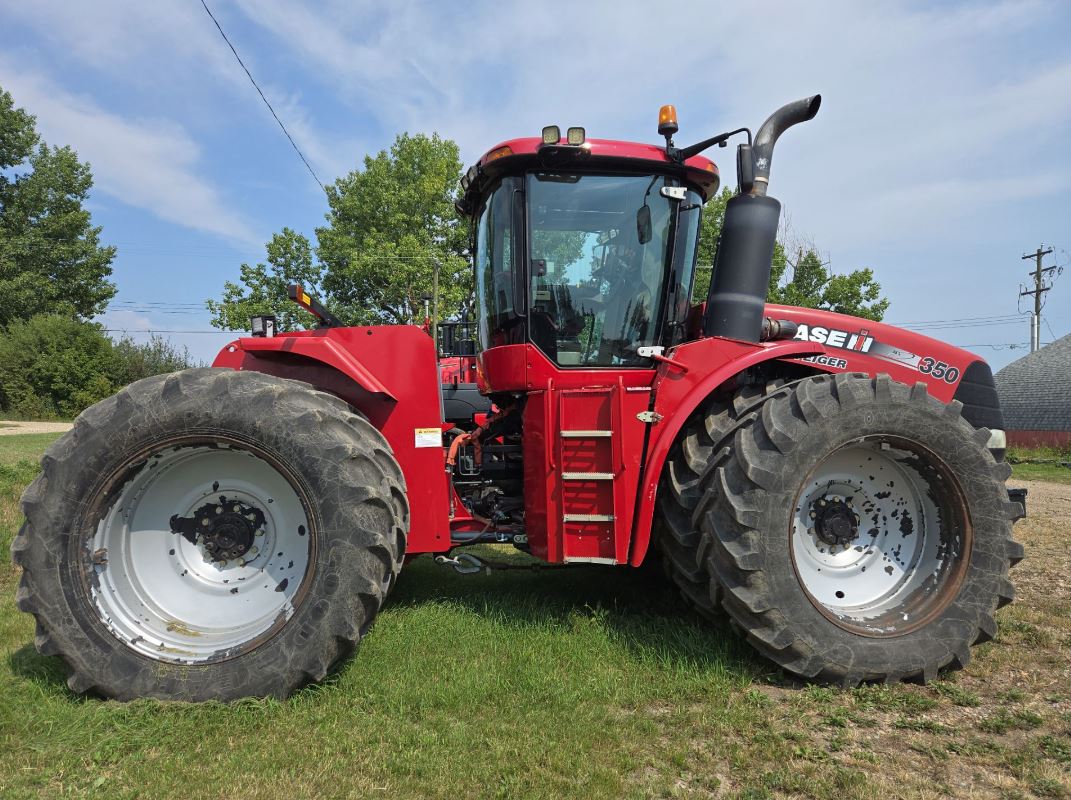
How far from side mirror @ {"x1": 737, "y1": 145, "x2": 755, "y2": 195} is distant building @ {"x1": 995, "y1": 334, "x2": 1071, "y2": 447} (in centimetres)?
2257

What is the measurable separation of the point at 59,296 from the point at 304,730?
119 ft

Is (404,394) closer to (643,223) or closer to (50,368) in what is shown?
(643,223)

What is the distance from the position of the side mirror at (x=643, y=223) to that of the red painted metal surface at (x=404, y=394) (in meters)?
1.29

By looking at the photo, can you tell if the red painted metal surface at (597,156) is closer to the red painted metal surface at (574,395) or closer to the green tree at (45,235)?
the red painted metal surface at (574,395)

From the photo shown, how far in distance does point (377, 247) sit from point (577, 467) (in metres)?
22.9

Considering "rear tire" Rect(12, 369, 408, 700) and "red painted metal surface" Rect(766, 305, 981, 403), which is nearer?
"rear tire" Rect(12, 369, 408, 700)

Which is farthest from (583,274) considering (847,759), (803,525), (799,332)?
(847,759)

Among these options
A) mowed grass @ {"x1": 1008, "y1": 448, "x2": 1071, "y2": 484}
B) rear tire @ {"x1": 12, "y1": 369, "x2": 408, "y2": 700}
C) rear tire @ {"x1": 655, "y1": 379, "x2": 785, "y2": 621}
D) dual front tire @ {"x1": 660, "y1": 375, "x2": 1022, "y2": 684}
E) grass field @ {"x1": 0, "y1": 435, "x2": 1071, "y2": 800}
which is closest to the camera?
grass field @ {"x1": 0, "y1": 435, "x2": 1071, "y2": 800}

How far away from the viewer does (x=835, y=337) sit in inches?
144

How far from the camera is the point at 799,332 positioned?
3660 mm

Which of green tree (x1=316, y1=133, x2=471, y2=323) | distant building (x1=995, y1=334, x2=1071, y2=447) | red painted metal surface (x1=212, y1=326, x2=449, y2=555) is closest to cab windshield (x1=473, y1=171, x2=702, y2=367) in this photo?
red painted metal surface (x1=212, y1=326, x2=449, y2=555)

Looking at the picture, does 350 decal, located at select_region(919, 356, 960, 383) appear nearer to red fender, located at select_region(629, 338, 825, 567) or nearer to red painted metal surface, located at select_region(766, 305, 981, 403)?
red painted metal surface, located at select_region(766, 305, 981, 403)

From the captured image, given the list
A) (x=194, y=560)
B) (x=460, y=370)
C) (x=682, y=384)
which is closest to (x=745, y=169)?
(x=682, y=384)

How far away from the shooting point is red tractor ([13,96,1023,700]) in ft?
9.46
